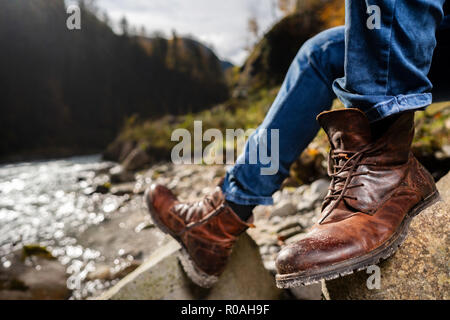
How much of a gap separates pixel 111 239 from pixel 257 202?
8.05ft

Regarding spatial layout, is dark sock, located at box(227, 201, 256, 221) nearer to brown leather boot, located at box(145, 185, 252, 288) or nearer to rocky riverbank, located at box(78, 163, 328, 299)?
brown leather boot, located at box(145, 185, 252, 288)

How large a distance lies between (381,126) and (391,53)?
192 mm

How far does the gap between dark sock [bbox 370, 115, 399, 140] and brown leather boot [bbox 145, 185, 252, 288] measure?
0.57 metres

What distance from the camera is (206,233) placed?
1.03m

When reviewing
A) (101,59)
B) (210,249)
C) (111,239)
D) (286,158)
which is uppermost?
(286,158)

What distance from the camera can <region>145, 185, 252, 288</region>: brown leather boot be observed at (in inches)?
40.1

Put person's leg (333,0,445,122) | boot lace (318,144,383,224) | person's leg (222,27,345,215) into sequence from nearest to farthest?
person's leg (333,0,445,122)
boot lace (318,144,383,224)
person's leg (222,27,345,215)

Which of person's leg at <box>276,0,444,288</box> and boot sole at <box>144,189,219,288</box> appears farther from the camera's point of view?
boot sole at <box>144,189,219,288</box>

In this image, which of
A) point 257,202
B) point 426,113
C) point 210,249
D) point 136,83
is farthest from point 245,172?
point 136,83

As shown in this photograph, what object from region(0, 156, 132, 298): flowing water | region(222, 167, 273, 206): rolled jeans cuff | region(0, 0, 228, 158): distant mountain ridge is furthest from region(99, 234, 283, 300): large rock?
region(0, 0, 228, 158): distant mountain ridge

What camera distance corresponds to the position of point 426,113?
2.58 metres

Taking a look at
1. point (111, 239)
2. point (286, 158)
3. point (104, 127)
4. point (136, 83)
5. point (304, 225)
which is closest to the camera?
point (286, 158)

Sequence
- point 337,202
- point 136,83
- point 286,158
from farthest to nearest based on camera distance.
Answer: point 136,83, point 286,158, point 337,202

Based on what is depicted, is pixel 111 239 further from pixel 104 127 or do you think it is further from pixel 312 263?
pixel 104 127
